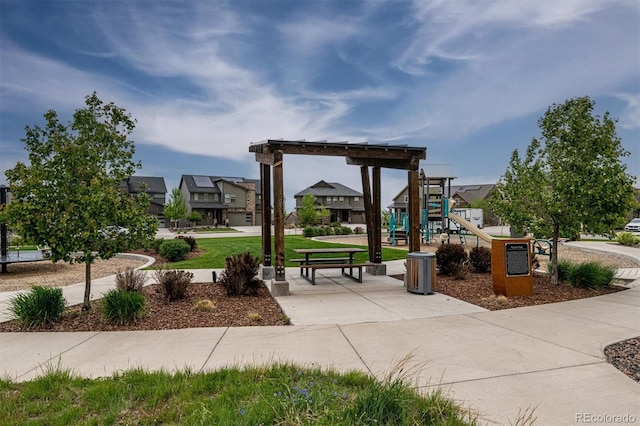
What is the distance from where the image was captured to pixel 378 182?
11.2 m

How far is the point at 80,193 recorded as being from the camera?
610 cm

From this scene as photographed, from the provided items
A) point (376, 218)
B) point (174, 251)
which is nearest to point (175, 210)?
point (174, 251)

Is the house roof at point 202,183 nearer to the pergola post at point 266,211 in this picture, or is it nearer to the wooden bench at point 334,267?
the pergola post at point 266,211

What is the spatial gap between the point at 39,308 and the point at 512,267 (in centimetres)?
894

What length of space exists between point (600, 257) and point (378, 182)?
12075 millimetres

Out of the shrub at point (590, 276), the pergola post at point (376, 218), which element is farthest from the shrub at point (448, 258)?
the shrub at point (590, 276)

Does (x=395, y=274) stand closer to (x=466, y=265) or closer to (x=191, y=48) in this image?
(x=466, y=265)

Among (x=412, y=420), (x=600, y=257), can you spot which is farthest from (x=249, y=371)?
(x=600, y=257)

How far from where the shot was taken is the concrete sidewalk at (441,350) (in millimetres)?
3578

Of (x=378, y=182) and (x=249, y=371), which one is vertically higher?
(x=378, y=182)

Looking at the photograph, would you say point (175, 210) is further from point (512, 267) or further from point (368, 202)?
point (512, 267)

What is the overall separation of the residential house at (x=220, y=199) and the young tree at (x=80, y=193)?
163 ft

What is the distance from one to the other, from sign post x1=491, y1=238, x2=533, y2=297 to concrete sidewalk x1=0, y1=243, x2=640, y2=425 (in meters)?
0.97

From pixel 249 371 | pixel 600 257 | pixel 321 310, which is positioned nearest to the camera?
pixel 249 371
